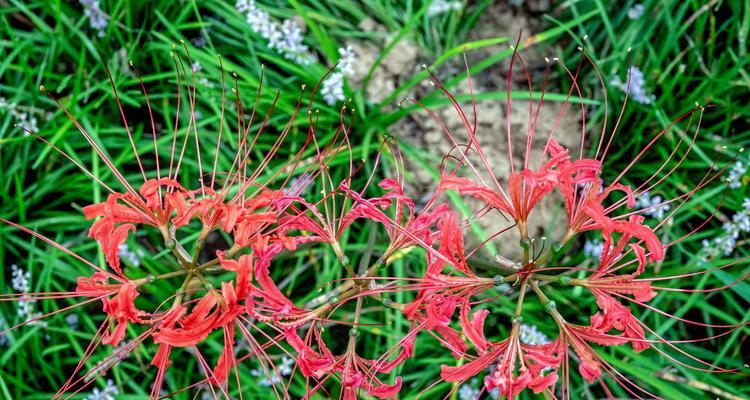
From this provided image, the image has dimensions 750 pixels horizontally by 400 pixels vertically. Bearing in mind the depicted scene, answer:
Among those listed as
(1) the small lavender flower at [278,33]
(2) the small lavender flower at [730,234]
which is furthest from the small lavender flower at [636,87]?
(1) the small lavender flower at [278,33]

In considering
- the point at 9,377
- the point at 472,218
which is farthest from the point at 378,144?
the point at 9,377

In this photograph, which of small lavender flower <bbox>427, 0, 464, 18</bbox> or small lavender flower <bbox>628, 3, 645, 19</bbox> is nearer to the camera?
small lavender flower <bbox>628, 3, 645, 19</bbox>

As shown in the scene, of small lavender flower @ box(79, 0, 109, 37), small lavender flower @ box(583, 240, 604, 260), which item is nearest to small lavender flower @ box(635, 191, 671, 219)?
small lavender flower @ box(583, 240, 604, 260)

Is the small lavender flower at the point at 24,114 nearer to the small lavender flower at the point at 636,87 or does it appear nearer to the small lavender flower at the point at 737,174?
the small lavender flower at the point at 636,87

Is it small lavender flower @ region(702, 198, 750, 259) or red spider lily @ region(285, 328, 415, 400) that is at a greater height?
red spider lily @ region(285, 328, 415, 400)

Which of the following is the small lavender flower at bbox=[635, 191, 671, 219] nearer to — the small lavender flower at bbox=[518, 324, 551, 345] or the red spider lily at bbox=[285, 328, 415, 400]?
the small lavender flower at bbox=[518, 324, 551, 345]

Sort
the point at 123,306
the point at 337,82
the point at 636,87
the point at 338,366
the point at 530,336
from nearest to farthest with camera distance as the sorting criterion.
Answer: the point at 123,306 < the point at 338,366 < the point at 530,336 < the point at 337,82 < the point at 636,87

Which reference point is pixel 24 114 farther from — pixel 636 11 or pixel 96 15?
pixel 636 11

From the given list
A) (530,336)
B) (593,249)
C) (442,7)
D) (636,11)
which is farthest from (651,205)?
(442,7)
